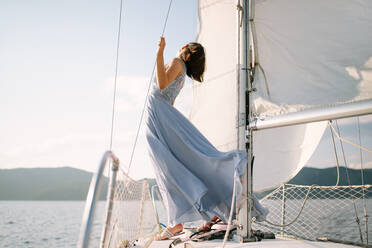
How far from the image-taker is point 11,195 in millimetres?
107625

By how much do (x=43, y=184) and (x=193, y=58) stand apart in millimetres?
123551

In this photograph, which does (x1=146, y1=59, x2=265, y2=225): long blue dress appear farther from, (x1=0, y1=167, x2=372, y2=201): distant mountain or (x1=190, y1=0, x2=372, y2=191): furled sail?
(x1=0, y1=167, x2=372, y2=201): distant mountain

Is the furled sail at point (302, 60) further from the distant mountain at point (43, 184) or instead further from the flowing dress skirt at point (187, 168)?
the distant mountain at point (43, 184)

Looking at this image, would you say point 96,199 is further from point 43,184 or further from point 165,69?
point 43,184

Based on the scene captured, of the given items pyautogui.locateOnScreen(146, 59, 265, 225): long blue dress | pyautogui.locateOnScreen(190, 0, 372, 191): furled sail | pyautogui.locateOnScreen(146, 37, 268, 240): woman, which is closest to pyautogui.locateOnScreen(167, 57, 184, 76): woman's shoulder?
pyautogui.locateOnScreen(146, 37, 268, 240): woman

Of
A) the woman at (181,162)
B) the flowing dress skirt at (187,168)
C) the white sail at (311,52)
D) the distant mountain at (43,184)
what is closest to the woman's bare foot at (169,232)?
the woman at (181,162)

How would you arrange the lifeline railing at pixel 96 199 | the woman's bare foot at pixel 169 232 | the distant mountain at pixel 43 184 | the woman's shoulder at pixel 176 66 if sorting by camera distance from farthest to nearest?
the distant mountain at pixel 43 184
the woman's shoulder at pixel 176 66
the woman's bare foot at pixel 169 232
the lifeline railing at pixel 96 199

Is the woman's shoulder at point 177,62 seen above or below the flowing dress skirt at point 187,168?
above

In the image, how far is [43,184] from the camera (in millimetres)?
109000

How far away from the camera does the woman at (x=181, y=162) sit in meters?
1.88

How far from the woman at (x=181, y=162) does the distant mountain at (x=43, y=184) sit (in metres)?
104

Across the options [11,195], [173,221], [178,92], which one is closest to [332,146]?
[178,92]

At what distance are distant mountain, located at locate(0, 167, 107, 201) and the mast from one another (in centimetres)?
10407

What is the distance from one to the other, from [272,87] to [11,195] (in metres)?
130
